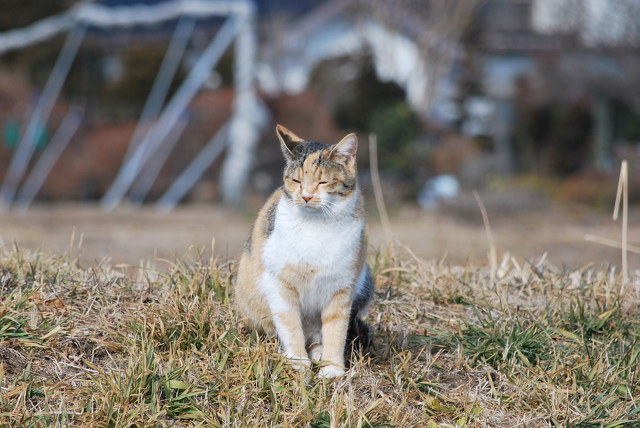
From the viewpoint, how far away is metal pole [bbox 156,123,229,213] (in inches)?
531

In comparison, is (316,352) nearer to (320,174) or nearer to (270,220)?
(270,220)

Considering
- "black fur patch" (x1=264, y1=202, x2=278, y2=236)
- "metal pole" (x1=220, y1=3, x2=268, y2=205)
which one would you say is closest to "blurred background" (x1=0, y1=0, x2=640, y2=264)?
"metal pole" (x1=220, y1=3, x2=268, y2=205)

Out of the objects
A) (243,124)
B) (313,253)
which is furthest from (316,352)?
(243,124)

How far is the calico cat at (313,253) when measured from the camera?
310cm

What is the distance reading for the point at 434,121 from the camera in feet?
59.2

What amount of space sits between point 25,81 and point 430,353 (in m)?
15.7

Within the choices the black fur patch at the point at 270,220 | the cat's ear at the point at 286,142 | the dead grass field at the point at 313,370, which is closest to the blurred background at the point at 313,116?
the dead grass field at the point at 313,370

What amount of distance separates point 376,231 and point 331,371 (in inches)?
264

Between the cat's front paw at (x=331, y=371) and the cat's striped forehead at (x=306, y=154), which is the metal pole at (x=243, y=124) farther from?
the cat's front paw at (x=331, y=371)

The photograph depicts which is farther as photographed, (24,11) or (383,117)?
(24,11)

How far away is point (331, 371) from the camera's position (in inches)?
125

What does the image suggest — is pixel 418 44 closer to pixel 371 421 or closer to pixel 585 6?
pixel 585 6

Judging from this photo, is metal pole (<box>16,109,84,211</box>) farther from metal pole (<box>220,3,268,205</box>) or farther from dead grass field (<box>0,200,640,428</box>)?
dead grass field (<box>0,200,640,428</box>)

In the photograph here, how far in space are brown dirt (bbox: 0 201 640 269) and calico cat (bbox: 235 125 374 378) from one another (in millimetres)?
3859
